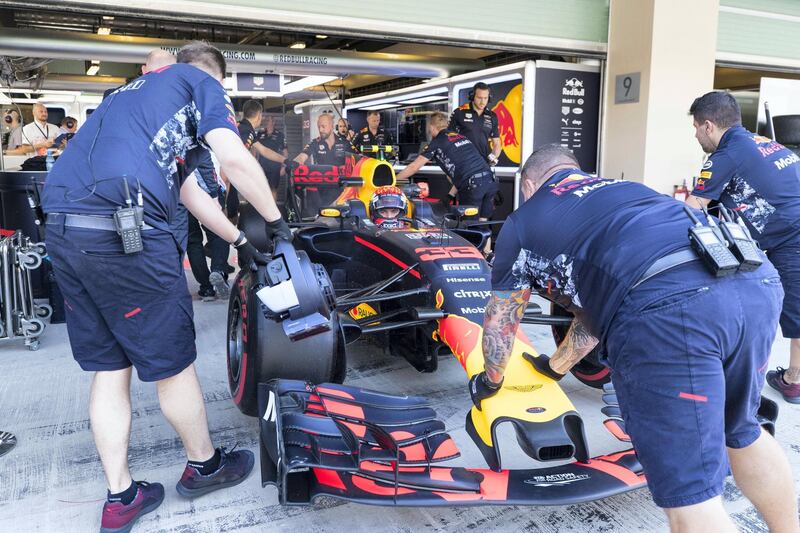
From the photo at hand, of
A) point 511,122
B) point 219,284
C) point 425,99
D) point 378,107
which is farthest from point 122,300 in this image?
point 378,107

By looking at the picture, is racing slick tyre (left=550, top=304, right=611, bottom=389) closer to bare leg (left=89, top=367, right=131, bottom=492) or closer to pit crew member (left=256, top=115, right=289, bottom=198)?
bare leg (left=89, top=367, right=131, bottom=492)

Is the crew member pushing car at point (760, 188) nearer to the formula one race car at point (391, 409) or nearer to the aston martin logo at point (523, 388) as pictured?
the formula one race car at point (391, 409)

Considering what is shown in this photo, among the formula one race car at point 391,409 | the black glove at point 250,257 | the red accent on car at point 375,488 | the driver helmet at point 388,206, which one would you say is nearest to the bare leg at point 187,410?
the formula one race car at point 391,409

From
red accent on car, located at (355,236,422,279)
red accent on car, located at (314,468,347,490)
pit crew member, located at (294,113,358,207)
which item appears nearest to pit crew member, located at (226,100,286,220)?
pit crew member, located at (294,113,358,207)

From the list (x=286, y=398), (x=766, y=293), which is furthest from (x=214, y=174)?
(x=766, y=293)

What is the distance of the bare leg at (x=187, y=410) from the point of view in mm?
2274

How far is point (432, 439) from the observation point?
2.19 metres

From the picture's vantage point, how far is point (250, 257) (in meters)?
2.52

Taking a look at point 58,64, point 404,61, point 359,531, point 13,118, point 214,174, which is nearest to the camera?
point 359,531

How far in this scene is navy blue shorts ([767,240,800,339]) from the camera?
318 cm

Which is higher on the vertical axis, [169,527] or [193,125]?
[193,125]

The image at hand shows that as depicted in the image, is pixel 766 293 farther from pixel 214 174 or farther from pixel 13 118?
pixel 13 118

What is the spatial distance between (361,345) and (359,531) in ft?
6.84

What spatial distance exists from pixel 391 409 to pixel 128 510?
98 cm
